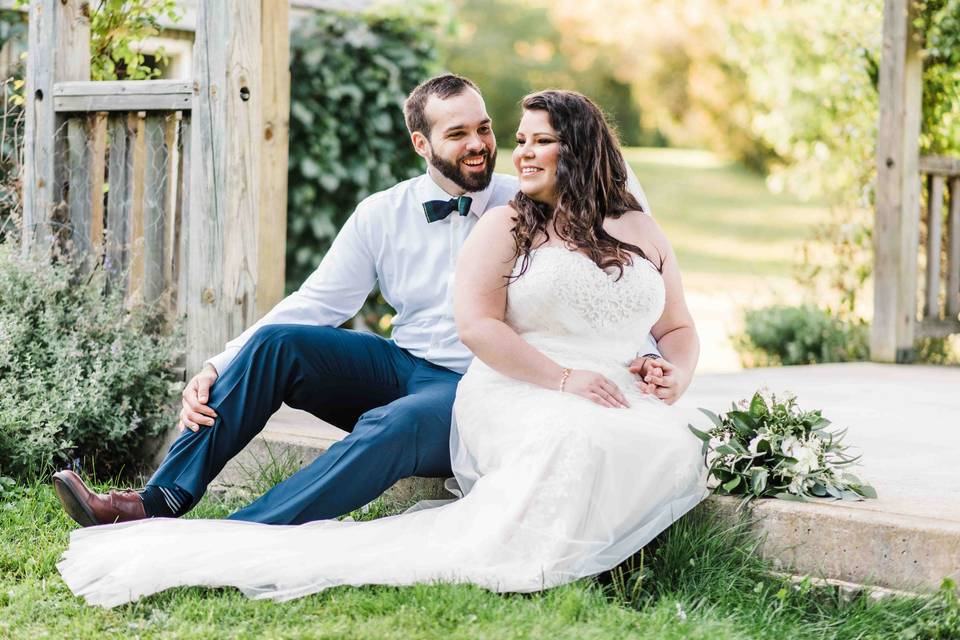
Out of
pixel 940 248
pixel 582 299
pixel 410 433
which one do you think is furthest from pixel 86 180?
pixel 940 248

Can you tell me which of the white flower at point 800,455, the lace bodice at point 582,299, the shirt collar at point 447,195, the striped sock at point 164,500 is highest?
the shirt collar at point 447,195

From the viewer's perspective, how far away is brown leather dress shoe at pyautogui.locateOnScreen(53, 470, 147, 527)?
332 cm

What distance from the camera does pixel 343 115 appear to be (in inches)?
328

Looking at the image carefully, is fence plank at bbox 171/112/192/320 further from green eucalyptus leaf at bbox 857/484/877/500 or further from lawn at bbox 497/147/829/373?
lawn at bbox 497/147/829/373

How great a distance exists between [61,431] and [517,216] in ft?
6.05

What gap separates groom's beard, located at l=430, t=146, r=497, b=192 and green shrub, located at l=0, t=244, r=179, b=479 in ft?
4.33

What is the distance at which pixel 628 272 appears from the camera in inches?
131

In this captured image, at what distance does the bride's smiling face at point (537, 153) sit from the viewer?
3.32 meters

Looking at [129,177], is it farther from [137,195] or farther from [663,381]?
[663,381]

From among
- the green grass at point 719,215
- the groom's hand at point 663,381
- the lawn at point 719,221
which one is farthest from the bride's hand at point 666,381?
the green grass at point 719,215

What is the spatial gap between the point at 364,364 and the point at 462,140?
0.75 m

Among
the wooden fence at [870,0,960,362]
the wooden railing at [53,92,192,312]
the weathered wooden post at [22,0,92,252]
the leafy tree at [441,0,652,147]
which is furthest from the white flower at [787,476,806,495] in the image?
the leafy tree at [441,0,652,147]

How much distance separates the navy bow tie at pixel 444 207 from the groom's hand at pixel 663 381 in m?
0.77

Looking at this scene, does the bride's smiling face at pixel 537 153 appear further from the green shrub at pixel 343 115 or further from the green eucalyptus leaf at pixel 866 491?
the green shrub at pixel 343 115
